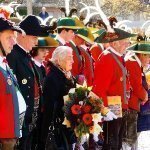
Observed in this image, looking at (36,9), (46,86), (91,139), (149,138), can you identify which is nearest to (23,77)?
(46,86)

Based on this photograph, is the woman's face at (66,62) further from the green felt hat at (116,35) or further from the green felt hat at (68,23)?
the green felt hat at (68,23)

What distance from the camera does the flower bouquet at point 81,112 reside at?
5324mm

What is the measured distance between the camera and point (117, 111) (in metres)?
6.06

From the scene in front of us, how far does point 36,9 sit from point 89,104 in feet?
102

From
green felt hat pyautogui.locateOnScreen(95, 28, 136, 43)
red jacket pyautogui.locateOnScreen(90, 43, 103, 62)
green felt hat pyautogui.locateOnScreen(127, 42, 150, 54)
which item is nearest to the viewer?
green felt hat pyautogui.locateOnScreen(95, 28, 136, 43)

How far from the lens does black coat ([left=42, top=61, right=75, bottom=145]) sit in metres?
5.33

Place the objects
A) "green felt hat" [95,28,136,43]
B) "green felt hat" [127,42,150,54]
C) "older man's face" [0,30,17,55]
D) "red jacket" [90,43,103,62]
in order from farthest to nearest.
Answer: "red jacket" [90,43,103,62], "green felt hat" [127,42,150,54], "green felt hat" [95,28,136,43], "older man's face" [0,30,17,55]

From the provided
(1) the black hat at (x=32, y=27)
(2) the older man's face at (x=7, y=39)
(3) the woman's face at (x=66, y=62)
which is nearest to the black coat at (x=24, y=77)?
(1) the black hat at (x=32, y=27)

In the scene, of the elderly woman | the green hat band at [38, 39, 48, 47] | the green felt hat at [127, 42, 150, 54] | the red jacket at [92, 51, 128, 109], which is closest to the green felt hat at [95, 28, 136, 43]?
the red jacket at [92, 51, 128, 109]

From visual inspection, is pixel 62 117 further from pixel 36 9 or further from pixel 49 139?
pixel 36 9

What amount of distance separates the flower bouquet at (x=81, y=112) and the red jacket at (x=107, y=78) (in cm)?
58

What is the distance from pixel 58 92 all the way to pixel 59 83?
100mm

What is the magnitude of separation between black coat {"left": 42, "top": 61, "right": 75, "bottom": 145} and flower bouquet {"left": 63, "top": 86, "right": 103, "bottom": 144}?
11cm

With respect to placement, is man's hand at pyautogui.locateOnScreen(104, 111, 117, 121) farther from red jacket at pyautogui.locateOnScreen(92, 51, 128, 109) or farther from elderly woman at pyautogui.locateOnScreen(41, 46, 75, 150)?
elderly woman at pyautogui.locateOnScreen(41, 46, 75, 150)
